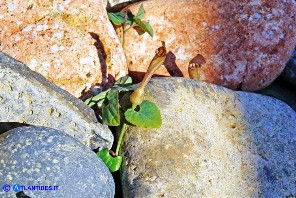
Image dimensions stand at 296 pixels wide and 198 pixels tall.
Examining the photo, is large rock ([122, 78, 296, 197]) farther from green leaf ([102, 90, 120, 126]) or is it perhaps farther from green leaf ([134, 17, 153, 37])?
green leaf ([134, 17, 153, 37])

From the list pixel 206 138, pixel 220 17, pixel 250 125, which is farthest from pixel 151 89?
pixel 220 17

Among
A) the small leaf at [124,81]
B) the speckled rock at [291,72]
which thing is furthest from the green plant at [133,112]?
the speckled rock at [291,72]

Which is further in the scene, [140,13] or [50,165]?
[140,13]

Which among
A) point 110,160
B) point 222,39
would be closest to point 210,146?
point 110,160

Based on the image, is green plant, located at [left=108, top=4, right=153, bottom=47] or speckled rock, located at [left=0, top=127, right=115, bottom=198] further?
green plant, located at [left=108, top=4, right=153, bottom=47]

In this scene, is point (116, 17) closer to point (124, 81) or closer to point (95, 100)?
point (124, 81)

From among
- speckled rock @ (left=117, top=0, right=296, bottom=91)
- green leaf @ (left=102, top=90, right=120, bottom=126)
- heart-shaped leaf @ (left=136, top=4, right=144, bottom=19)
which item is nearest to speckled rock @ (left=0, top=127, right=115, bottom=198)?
green leaf @ (left=102, top=90, right=120, bottom=126)

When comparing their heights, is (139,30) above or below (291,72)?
above
